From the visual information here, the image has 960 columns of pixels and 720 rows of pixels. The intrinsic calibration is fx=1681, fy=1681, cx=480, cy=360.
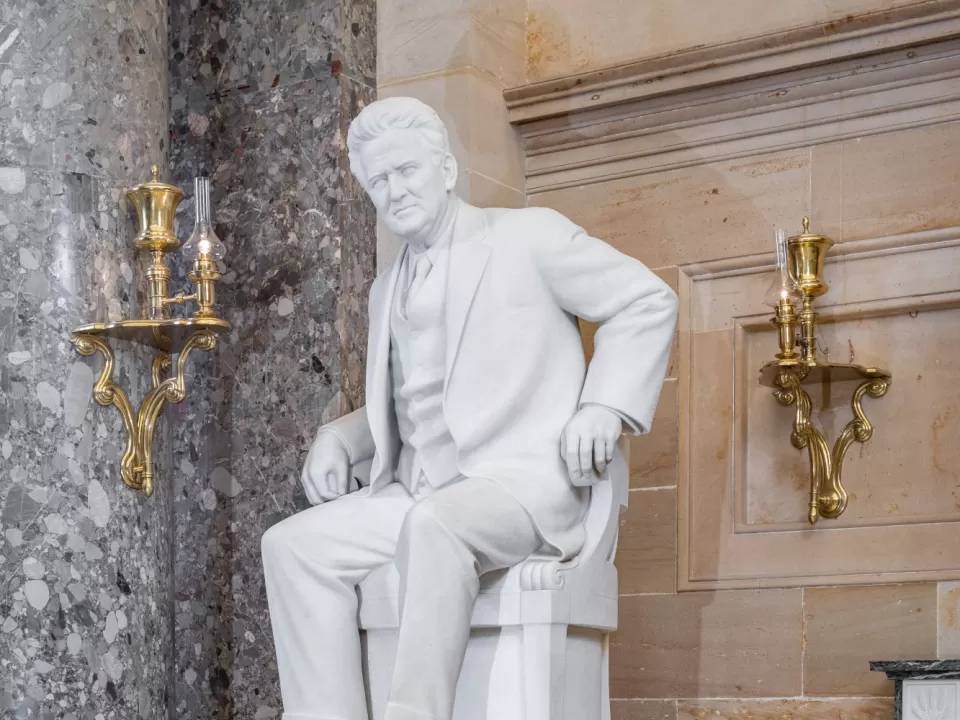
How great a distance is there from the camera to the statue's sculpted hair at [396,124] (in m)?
4.42

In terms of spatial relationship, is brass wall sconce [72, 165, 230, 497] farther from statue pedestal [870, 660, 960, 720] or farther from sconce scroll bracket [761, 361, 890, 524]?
statue pedestal [870, 660, 960, 720]

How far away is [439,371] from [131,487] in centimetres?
123

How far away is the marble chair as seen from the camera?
4109 millimetres

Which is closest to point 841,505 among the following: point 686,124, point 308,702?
point 686,124

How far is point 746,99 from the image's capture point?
5625mm

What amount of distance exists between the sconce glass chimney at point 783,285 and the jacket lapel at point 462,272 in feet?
3.61

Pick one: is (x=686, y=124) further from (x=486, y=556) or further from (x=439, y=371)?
(x=486, y=556)

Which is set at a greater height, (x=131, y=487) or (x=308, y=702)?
(x=131, y=487)

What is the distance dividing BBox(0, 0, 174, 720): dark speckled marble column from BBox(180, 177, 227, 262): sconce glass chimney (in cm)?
33

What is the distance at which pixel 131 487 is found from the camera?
5180 mm

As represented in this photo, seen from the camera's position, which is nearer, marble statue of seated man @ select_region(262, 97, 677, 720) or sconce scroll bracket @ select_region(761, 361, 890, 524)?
marble statue of seated man @ select_region(262, 97, 677, 720)

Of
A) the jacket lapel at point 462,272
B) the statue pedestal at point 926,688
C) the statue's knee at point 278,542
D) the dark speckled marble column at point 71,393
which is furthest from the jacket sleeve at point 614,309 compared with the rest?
the dark speckled marble column at point 71,393

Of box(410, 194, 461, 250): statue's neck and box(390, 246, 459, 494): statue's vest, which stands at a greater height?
box(410, 194, 461, 250): statue's neck

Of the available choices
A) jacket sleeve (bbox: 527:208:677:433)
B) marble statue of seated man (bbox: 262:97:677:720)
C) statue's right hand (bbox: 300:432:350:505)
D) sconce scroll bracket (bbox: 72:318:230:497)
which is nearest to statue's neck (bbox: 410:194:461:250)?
marble statue of seated man (bbox: 262:97:677:720)
